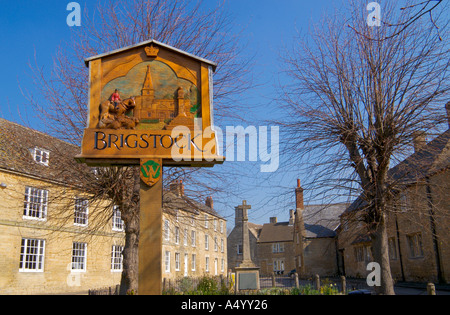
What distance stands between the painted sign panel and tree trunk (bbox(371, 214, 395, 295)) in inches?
269

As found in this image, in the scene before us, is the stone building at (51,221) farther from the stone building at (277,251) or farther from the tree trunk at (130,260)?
the stone building at (277,251)

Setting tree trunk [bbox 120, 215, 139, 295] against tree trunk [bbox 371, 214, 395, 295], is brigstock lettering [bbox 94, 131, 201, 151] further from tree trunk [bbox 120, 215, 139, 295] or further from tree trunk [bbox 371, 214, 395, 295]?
tree trunk [bbox 371, 214, 395, 295]

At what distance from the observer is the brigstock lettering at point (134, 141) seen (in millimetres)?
6355

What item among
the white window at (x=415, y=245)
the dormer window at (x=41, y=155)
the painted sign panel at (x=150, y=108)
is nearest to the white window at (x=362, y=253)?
the white window at (x=415, y=245)

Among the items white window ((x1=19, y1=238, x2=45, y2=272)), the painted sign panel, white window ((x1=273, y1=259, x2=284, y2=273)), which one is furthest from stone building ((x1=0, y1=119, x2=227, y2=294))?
white window ((x1=273, y1=259, x2=284, y2=273))

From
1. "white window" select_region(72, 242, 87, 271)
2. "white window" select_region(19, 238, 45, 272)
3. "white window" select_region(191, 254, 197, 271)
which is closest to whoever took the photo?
"white window" select_region(19, 238, 45, 272)

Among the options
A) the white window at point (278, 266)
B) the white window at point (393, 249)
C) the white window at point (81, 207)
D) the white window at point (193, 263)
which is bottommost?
the white window at point (278, 266)

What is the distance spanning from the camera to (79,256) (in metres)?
24.5

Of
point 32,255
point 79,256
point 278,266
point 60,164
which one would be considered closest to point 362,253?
point 79,256

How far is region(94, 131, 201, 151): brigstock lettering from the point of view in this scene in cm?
636

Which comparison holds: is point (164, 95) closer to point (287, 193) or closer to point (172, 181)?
point (287, 193)

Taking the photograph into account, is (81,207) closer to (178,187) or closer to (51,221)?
(178,187)

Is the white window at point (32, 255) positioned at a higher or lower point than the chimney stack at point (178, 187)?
lower
